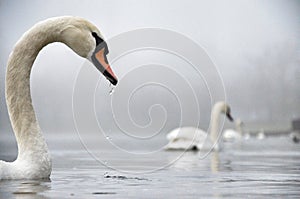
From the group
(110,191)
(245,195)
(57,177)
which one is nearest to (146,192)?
(110,191)

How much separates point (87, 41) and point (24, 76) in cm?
80

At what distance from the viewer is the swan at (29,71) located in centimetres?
819

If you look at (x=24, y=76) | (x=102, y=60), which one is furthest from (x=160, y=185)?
(x=24, y=76)

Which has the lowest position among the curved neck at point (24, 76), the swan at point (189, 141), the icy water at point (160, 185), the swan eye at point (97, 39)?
the swan at point (189, 141)

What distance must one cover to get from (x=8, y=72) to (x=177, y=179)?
2.09 metres

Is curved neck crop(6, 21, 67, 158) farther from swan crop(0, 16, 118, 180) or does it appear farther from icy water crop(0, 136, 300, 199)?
icy water crop(0, 136, 300, 199)

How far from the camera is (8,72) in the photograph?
8.69m

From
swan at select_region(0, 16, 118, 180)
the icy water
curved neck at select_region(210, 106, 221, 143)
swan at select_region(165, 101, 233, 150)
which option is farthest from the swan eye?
curved neck at select_region(210, 106, 221, 143)

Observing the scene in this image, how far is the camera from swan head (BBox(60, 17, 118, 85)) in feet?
27.4

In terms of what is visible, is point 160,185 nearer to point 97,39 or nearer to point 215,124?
point 97,39

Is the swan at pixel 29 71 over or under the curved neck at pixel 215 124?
over

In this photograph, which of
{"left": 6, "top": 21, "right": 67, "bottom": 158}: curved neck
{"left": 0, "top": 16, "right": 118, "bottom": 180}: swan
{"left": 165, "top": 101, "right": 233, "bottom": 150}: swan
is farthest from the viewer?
{"left": 165, "top": 101, "right": 233, "bottom": 150}: swan

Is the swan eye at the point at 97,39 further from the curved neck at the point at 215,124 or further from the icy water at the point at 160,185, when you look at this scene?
the curved neck at the point at 215,124

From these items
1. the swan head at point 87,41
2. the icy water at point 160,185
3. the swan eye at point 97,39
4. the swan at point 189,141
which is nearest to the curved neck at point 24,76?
the swan head at point 87,41
